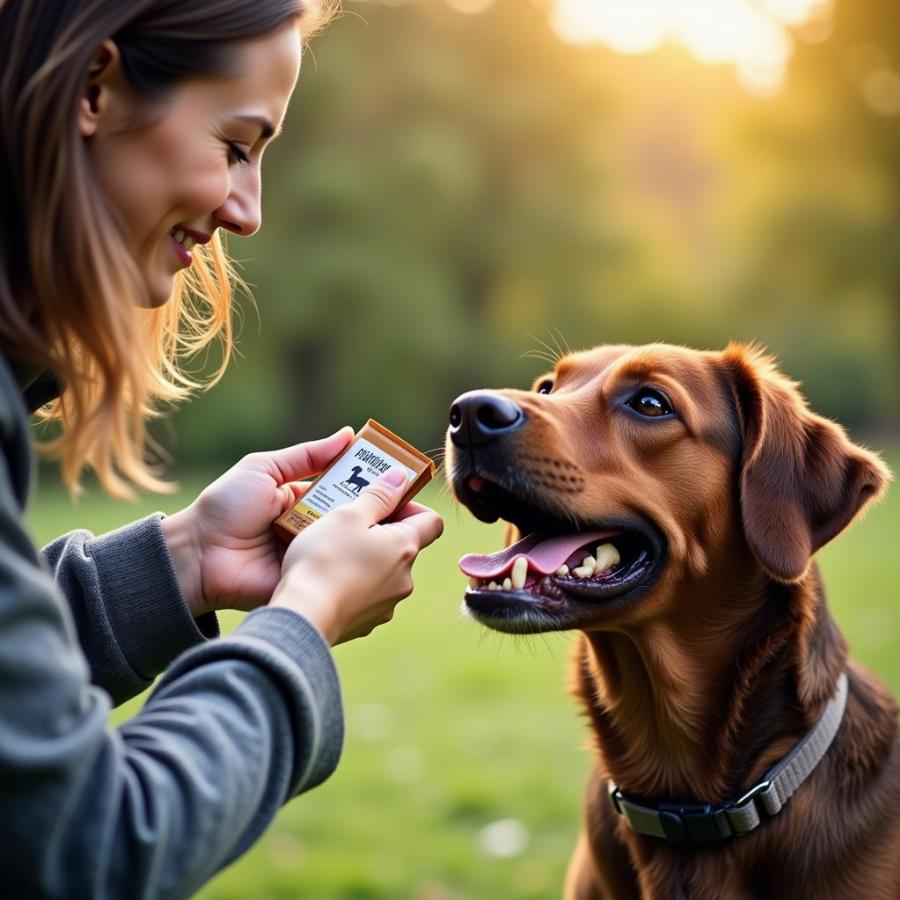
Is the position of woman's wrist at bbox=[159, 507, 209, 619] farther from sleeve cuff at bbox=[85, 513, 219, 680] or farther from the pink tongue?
the pink tongue

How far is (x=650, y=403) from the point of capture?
11.3 feet

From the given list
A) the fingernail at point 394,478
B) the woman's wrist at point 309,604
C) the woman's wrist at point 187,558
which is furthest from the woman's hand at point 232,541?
the woman's wrist at point 309,604

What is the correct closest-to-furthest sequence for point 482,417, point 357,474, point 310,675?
point 310,675 < point 357,474 < point 482,417

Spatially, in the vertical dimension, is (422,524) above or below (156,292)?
below

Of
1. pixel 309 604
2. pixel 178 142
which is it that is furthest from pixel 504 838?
pixel 178 142

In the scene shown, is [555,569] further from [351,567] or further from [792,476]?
[351,567]

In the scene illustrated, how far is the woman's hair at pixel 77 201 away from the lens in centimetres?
209

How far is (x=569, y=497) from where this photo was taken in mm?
3152

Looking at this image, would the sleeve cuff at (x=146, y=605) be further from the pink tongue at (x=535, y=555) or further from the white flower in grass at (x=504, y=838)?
the white flower in grass at (x=504, y=838)

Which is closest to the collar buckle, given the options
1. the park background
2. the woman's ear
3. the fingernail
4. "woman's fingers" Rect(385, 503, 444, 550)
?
"woman's fingers" Rect(385, 503, 444, 550)

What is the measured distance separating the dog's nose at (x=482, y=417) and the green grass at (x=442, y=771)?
0.44m

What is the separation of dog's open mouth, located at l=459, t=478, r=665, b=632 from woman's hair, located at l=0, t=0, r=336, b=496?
3.49 ft

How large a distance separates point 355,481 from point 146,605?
584mm

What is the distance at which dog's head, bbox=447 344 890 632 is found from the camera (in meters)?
3.13
